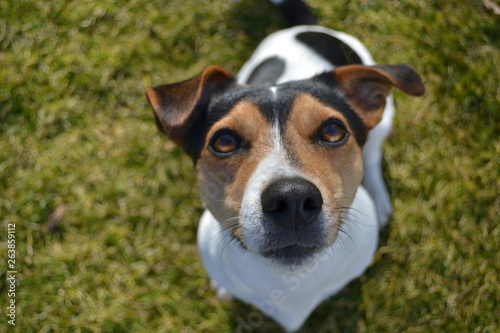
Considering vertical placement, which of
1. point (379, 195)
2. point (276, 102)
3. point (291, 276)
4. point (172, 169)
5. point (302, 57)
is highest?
point (276, 102)

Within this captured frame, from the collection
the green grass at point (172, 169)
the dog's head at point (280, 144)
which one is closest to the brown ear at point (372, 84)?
the dog's head at point (280, 144)

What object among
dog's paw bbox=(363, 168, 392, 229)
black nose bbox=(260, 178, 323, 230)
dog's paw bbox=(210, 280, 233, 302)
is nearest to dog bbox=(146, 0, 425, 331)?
black nose bbox=(260, 178, 323, 230)

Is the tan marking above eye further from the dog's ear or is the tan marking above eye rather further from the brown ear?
the dog's ear

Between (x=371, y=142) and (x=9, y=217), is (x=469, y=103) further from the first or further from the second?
(x=9, y=217)

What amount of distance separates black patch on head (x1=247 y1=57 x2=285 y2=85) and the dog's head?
2.26 feet

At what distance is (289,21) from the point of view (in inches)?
202

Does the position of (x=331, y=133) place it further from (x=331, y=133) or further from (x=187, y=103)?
(x=187, y=103)

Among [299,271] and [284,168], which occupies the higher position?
[284,168]

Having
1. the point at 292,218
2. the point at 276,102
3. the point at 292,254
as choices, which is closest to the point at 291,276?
the point at 292,254

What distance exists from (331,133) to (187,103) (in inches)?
38.2

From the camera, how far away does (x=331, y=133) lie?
3094 mm

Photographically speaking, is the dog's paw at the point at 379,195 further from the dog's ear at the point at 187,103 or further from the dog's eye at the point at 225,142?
the dog's eye at the point at 225,142

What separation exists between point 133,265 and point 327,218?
2745 millimetres

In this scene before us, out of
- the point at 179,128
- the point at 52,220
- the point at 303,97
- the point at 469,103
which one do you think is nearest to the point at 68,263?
the point at 52,220
